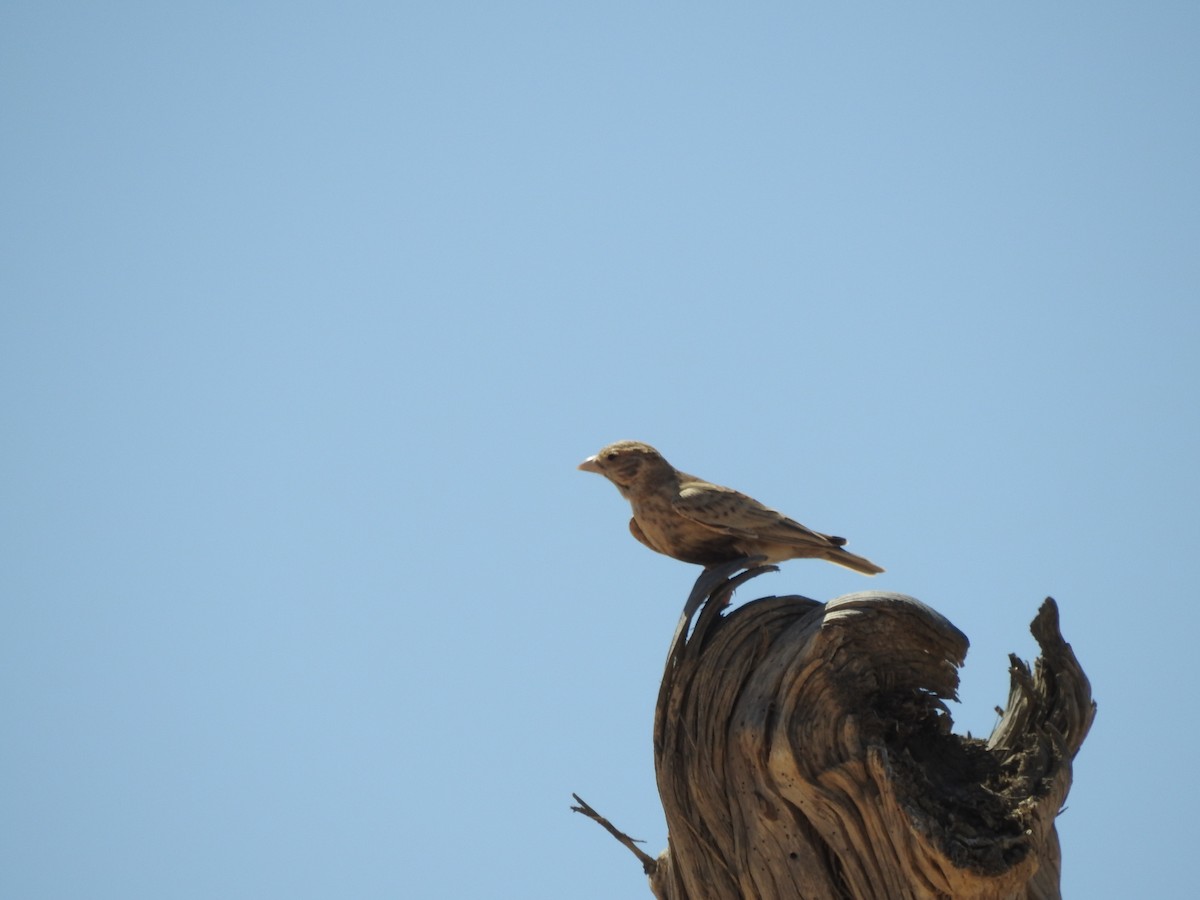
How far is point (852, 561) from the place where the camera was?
7613mm

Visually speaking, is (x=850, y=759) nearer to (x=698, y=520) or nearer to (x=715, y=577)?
(x=715, y=577)

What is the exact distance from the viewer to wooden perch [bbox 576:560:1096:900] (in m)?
6.30

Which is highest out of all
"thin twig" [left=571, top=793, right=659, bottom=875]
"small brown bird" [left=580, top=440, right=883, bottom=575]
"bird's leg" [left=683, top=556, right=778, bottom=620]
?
"small brown bird" [left=580, top=440, right=883, bottom=575]

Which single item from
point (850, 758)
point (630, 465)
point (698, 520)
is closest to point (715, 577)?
point (698, 520)

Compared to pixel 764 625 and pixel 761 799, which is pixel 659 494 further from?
pixel 761 799

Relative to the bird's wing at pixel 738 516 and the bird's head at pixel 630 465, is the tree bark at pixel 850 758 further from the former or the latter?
the bird's head at pixel 630 465

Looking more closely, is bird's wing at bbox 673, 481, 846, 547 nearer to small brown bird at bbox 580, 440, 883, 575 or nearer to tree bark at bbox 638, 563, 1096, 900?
small brown bird at bbox 580, 440, 883, 575

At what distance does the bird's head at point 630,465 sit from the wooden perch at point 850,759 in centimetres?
76

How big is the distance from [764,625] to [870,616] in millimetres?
638

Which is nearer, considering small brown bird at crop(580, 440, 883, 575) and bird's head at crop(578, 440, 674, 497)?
small brown bird at crop(580, 440, 883, 575)

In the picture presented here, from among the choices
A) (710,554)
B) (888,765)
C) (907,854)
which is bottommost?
(907,854)

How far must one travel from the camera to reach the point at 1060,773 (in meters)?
6.55

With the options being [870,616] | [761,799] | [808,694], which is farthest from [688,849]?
[870,616]

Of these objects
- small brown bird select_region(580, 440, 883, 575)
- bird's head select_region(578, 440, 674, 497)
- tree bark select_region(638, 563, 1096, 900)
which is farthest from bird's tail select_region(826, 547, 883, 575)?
bird's head select_region(578, 440, 674, 497)
